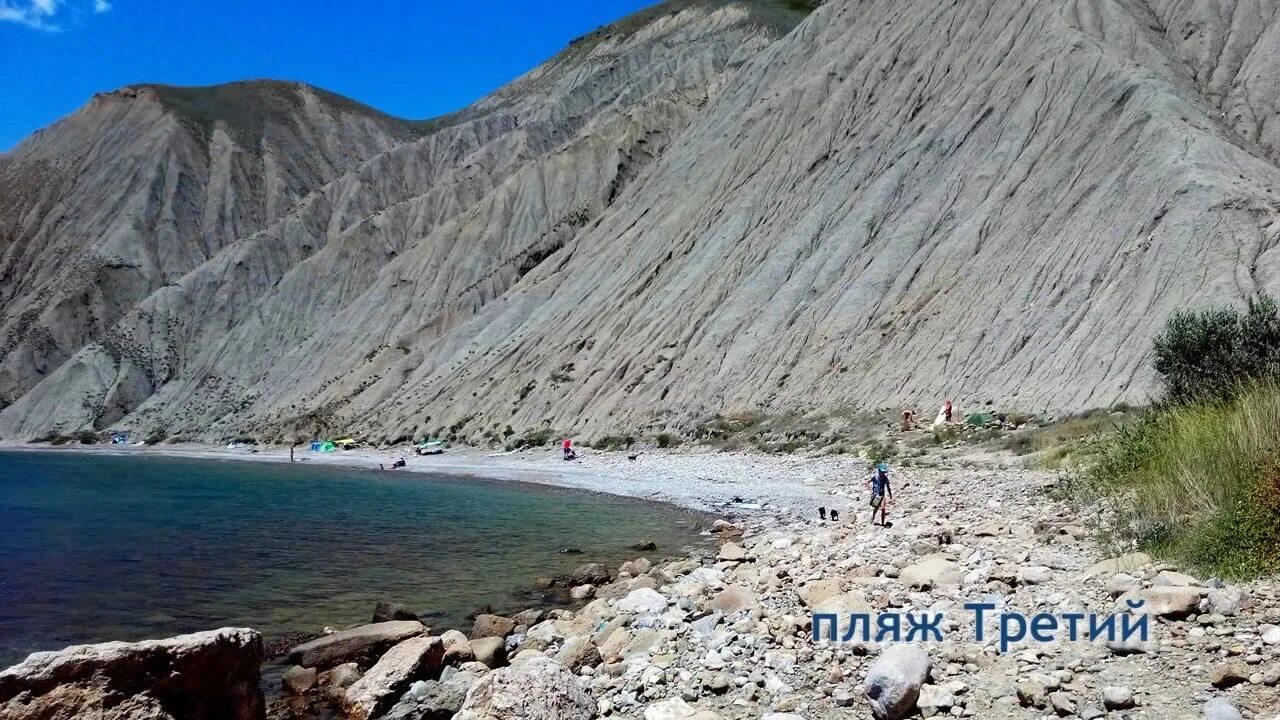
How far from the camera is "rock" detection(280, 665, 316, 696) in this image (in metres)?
9.63

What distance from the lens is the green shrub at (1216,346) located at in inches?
655

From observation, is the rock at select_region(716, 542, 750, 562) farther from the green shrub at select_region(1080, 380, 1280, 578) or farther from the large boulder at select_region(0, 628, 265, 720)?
the large boulder at select_region(0, 628, 265, 720)

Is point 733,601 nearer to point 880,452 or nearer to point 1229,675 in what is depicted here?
point 1229,675

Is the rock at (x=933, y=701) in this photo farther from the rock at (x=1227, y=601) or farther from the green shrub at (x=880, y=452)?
the green shrub at (x=880, y=452)

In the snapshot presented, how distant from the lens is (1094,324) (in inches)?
1147

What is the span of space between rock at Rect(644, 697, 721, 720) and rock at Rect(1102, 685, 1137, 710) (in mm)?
2346

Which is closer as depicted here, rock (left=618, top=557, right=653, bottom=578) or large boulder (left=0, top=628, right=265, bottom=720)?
large boulder (left=0, top=628, right=265, bottom=720)

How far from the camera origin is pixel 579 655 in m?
8.57

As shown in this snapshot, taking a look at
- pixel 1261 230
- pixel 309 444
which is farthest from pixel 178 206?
pixel 1261 230

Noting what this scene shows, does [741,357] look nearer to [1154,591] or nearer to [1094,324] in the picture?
[1094,324]

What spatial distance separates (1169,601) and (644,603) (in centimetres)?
555

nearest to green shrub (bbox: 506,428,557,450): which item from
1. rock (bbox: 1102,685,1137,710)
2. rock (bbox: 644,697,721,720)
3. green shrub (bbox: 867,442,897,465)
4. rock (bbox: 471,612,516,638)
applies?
green shrub (bbox: 867,442,897,465)

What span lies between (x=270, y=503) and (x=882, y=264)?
2723 cm

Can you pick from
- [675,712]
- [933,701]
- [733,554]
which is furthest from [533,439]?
[933,701]
